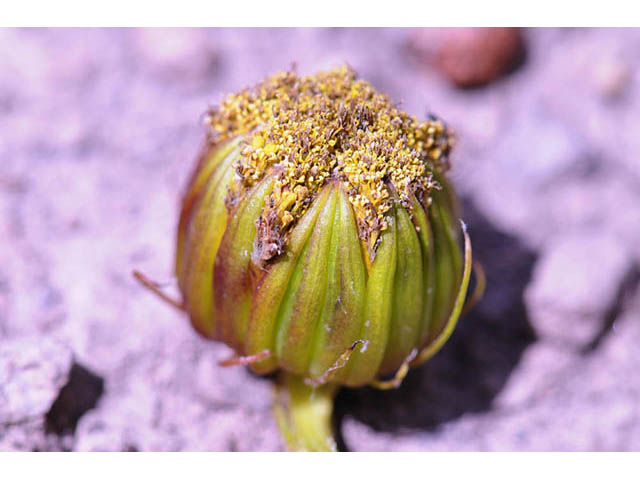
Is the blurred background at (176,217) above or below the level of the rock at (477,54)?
below

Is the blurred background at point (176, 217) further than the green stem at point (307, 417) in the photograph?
Yes

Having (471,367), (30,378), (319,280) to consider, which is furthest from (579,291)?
(30,378)

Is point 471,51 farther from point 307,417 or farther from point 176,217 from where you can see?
point 307,417

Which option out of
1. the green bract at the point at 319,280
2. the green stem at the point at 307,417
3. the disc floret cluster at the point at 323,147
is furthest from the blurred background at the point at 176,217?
the green bract at the point at 319,280

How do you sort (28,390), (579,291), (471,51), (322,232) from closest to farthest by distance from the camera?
(322,232), (28,390), (579,291), (471,51)

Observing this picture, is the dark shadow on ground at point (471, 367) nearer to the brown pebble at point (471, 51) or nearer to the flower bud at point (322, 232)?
the flower bud at point (322, 232)

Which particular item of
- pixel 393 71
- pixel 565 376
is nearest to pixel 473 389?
pixel 565 376
